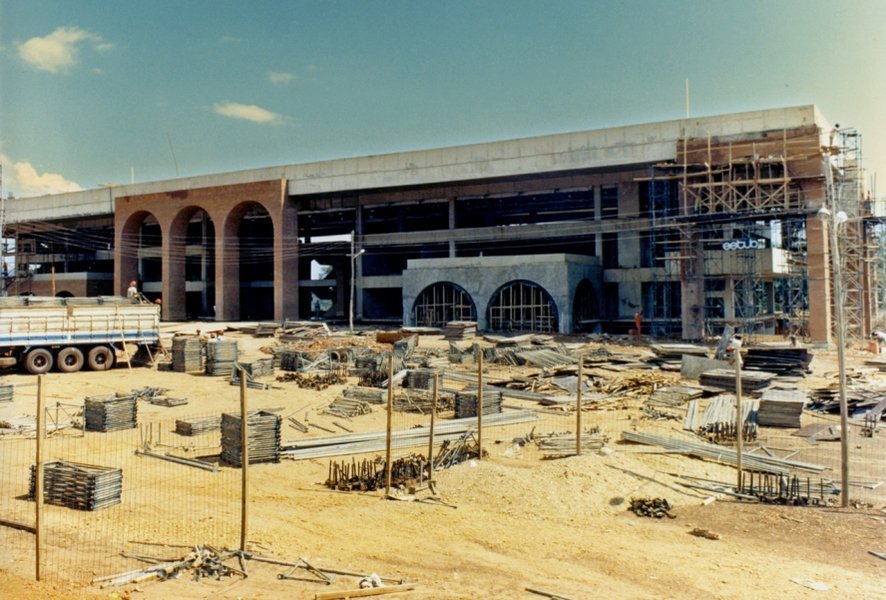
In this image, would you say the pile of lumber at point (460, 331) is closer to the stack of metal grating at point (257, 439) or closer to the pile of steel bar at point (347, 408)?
the pile of steel bar at point (347, 408)

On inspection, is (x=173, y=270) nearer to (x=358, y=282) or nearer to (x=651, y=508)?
(x=358, y=282)

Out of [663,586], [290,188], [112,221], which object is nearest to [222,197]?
[290,188]

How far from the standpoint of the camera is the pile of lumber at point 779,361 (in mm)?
24688

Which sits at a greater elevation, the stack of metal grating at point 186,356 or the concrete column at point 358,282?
the concrete column at point 358,282

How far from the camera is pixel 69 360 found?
26.7 meters

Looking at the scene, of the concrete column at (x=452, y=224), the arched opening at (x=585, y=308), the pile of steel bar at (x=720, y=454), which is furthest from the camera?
the concrete column at (x=452, y=224)

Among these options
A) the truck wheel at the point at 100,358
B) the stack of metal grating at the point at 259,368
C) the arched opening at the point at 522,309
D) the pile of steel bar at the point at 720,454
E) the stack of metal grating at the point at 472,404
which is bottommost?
the pile of steel bar at the point at 720,454

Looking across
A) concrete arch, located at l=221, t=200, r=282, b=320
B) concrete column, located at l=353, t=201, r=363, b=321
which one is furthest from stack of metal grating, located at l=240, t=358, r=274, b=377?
concrete arch, located at l=221, t=200, r=282, b=320

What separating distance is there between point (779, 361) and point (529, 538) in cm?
1917

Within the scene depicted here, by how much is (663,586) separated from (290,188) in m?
49.3

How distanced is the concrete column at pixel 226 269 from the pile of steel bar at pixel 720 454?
149ft

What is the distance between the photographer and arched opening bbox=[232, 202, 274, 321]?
62125 millimetres

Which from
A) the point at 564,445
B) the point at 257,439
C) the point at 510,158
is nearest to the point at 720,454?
the point at 564,445

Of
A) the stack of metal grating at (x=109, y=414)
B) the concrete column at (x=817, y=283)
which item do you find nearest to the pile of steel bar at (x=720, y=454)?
the stack of metal grating at (x=109, y=414)
